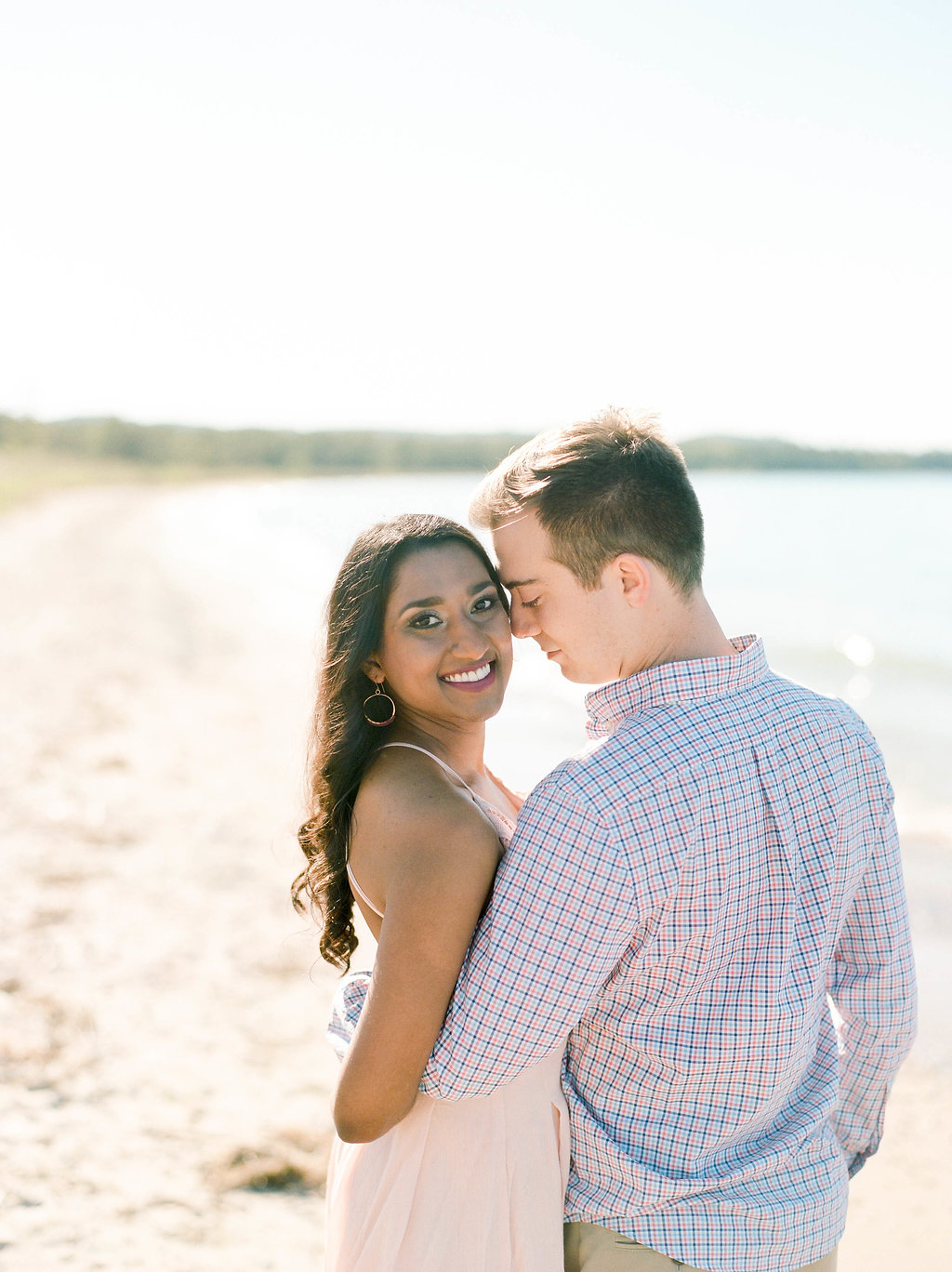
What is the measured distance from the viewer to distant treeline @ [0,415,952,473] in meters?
86.0

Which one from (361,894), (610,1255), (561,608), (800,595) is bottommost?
(800,595)

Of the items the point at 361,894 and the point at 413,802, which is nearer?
the point at 413,802

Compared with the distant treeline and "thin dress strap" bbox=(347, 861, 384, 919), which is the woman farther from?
the distant treeline

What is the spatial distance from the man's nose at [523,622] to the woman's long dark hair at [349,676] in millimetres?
120

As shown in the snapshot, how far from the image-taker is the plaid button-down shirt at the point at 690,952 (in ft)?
5.30

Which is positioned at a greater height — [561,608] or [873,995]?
[561,608]

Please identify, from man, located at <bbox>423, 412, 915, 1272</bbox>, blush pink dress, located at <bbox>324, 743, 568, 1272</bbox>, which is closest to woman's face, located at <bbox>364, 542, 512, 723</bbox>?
man, located at <bbox>423, 412, 915, 1272</bbox>

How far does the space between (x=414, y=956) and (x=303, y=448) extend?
121 metres

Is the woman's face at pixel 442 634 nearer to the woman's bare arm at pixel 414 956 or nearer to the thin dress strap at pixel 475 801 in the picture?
the thin dress strap at pixel 475 801

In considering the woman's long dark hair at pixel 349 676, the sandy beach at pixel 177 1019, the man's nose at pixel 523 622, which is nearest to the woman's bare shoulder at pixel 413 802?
the woman's long dark hair at pixel 349 676

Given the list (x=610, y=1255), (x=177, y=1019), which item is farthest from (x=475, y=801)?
(x=177, y=1019)

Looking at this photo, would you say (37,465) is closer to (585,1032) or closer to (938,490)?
(938,490)

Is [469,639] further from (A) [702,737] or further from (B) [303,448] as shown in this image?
(B) [303,448]

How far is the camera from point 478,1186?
6.12 ft
